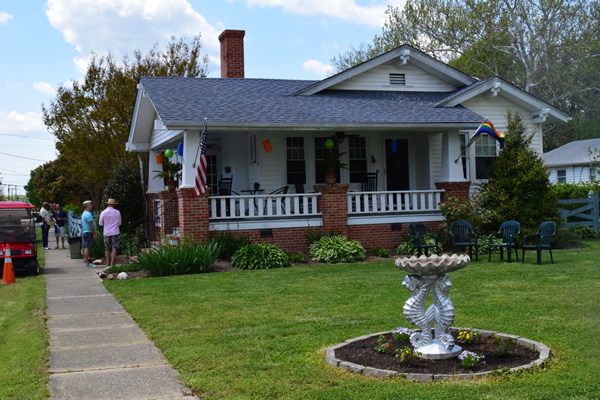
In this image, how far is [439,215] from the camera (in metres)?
17.9

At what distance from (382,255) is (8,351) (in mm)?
10410

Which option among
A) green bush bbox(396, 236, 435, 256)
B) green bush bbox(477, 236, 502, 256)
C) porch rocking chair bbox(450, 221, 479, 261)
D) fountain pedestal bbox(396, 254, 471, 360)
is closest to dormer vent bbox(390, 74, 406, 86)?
green bush bbox(396, 236, 435, 256)

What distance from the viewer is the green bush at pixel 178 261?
45.3 feet

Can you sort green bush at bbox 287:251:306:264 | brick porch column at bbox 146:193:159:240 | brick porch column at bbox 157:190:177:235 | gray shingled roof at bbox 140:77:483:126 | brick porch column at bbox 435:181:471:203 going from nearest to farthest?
green bush at bbox 287:251:306:264, gray shingled roof at bbox 140:77:483:126, brick porch column at bbox 157:190:177:235, brick porch column at bbox 435:181:471:203, brick porch column at bbox 146:193:159:240

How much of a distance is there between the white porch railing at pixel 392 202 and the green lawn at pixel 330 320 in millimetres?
3381

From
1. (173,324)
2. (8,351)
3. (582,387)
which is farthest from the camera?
(173,324)

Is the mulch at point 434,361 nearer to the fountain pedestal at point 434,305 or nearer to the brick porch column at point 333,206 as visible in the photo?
the fountain pedestal at point 434,305

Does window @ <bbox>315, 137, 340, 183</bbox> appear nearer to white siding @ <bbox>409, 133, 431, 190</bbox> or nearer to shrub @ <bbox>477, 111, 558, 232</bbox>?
white siding @ <bbox>409, 133, 431, 190</bbox>

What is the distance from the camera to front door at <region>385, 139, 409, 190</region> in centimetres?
1988

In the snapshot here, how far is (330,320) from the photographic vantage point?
26.7 ft

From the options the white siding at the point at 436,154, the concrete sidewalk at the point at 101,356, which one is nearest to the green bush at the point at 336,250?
the white siding at the point at 436,154

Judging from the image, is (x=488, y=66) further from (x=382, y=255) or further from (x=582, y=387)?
(x=582, y=387)

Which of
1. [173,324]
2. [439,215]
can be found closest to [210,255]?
[173,324]

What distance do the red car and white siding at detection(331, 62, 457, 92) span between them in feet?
31.8
